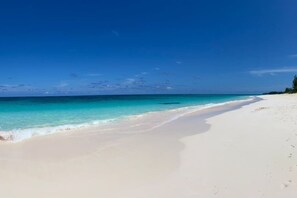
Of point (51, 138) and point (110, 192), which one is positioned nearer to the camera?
point (110, 192)

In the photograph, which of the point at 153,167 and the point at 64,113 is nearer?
the point at 153,167

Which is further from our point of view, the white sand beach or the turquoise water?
the turquoise water

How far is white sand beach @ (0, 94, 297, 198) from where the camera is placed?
15.4ft

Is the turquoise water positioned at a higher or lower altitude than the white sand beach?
higher

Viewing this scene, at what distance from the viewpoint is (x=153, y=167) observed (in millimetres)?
6195

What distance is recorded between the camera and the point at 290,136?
8.94 meters

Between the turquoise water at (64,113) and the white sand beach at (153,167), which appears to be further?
the turquoise water at (64,113)

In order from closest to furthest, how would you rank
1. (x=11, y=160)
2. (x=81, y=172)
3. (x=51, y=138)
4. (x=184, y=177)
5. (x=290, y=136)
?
1. (x=184, y=177)
2. (x=81, y=172)
3. (x=11, y=160)
4. (x=290, y=136)
5. (x=51, y=138)

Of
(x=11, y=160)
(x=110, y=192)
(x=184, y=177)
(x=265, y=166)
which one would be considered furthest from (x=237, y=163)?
(x=11, y=160)

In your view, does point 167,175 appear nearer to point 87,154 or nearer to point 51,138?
point 87,154

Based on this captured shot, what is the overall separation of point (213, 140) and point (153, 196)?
5.30 metres

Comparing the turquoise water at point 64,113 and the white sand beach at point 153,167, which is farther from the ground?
the turquoise water at point 64,113

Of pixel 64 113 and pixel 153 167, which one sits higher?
pixel 64 113

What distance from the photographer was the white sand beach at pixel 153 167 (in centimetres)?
470
